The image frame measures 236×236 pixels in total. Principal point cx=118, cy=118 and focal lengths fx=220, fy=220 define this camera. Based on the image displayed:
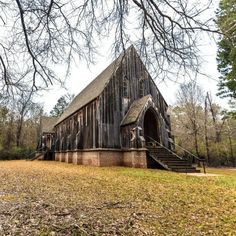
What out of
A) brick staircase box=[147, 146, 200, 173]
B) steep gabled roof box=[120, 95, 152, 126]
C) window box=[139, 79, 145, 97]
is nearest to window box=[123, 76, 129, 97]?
steep gabled roof box=[120, 95, 152, 126]

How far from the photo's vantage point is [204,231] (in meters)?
3.77

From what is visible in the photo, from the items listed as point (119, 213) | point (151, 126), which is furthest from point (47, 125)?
point (119, 213)

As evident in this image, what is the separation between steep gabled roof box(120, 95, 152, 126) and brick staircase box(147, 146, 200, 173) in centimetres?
274

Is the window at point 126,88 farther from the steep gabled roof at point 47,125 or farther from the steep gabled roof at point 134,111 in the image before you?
the steep gabled roof at point 47,125

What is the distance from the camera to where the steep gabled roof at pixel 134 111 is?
56.7 feet

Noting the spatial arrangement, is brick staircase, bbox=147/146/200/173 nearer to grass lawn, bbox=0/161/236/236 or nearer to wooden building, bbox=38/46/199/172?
wooden building, bbox=38/46/199/172

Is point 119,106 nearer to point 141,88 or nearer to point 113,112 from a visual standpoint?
point 113,112

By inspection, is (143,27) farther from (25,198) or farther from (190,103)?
(190,103)

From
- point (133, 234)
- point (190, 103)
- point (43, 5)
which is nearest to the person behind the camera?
point (133, 234)

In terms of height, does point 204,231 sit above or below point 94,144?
below

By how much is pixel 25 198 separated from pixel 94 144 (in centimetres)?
1234

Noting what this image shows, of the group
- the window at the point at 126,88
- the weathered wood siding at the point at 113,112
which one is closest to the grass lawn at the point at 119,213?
the weathered wood siding at the point at 113,112

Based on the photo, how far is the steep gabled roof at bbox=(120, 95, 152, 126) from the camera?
56.7 ft

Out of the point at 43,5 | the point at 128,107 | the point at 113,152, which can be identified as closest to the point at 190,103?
the point at 128,107
